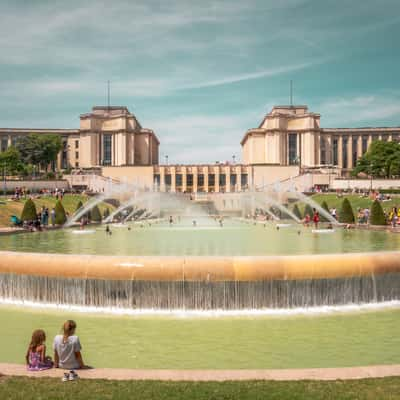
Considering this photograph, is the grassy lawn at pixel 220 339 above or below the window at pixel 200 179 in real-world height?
below

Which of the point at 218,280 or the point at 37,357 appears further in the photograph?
the point at 218,280

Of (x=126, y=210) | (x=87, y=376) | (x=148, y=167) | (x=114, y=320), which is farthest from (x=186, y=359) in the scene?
(x=148, y=167)

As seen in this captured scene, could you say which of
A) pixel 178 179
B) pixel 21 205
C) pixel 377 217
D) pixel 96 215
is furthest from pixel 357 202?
pixel 178 179

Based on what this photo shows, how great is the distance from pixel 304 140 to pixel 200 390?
129 m

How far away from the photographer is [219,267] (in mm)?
10523

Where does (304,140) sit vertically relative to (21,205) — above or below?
above

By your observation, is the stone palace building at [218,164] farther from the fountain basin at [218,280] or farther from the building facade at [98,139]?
the fountain basin at [218,280]

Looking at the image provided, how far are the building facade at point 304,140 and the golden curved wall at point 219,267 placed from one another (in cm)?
11601

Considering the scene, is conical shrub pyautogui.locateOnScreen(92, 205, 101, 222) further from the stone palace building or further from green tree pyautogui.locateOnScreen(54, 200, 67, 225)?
the stone palace building

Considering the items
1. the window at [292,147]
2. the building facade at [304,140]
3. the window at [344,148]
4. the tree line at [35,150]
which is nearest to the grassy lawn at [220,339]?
the tree line at [35,150]

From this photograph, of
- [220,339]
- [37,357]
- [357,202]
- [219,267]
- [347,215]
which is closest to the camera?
[37,357]

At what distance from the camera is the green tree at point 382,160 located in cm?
Result: 9712

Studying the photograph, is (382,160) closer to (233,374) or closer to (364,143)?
(364,143)

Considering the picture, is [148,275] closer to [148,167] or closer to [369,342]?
[369,342]
